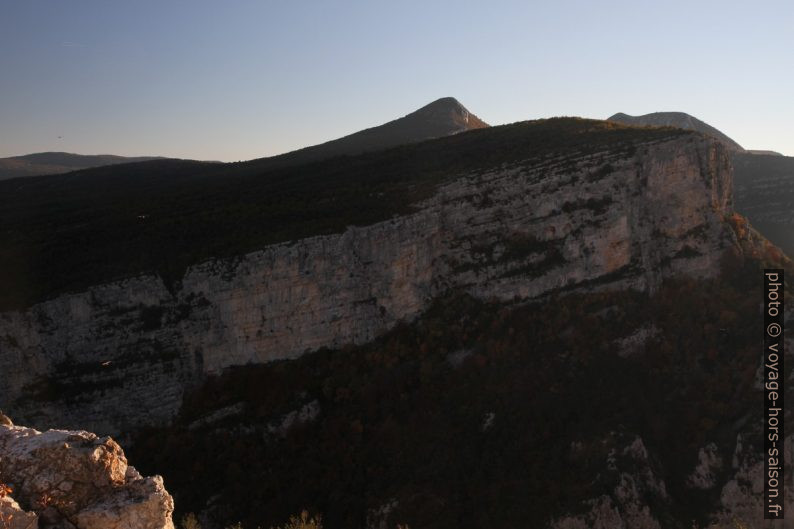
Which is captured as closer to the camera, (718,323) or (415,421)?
(415,421)

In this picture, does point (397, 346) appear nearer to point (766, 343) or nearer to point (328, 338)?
point (328, 338)

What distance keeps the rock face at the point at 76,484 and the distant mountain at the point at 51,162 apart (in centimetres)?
9068

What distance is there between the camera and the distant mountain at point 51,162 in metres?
86.6

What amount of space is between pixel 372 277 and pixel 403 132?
35603 mm

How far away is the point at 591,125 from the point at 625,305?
13522mm

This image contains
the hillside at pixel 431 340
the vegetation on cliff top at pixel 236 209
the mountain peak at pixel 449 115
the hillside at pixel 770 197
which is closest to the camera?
the hillside at pixel 431 340

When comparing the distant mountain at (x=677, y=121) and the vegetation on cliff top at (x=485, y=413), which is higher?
the distant mountain at (x=677, y=121)

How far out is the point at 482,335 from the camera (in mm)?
29484

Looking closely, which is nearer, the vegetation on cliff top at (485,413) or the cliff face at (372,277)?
the vegetation on cliff top at (485,413)

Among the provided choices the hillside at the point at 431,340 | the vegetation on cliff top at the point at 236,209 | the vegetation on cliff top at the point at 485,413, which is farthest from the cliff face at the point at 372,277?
the vegetation on cliff top at the point at 485,413

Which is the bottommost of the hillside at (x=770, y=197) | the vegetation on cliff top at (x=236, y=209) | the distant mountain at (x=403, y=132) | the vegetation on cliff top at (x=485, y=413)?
the vegetation on cliff top at (x=485, y=413)

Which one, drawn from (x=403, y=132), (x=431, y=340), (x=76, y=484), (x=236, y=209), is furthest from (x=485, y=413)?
(x=403, y=132)

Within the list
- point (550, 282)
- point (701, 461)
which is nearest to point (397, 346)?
point (550, 282)

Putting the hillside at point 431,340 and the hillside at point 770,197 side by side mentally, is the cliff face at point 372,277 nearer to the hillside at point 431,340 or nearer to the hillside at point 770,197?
the hillside at point 431,340
